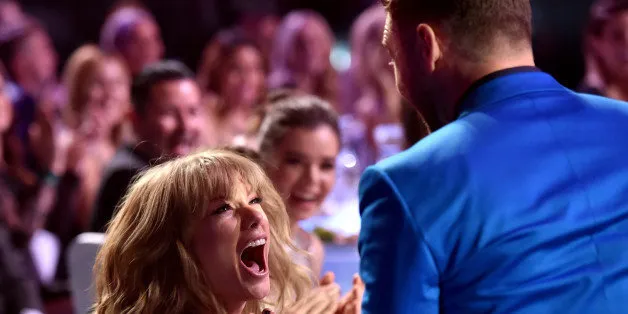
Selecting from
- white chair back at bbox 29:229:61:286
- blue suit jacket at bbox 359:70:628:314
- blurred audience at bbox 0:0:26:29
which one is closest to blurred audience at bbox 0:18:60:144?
blurred audience at bbox 0:0:26:29

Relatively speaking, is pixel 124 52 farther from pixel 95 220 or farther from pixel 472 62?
pixel 472 62

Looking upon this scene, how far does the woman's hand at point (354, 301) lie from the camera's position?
212 centimetres

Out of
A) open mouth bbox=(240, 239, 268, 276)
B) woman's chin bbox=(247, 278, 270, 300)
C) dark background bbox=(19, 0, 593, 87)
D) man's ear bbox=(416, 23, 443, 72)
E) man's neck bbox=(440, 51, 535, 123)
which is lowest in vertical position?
dark background bbox=(19, 0, 593, 87)

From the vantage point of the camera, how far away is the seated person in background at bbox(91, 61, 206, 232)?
12.5 ft

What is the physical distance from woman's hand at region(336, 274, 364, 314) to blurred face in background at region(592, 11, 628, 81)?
2681 mm

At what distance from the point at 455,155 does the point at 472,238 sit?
0.42ft

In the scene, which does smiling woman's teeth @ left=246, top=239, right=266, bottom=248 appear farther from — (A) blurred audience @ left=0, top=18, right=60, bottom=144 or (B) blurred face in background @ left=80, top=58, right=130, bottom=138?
(A) blurred audience @ left=0, top=18, right=60, bottom=144

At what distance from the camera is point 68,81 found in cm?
547

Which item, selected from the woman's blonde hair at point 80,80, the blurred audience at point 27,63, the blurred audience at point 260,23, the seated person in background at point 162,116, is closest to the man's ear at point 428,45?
the seated person in background at point 162,116

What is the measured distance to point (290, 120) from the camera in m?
3.26

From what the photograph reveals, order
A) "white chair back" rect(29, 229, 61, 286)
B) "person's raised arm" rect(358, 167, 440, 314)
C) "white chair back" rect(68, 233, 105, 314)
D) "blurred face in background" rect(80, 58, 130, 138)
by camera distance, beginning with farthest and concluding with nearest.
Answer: "blurred face in background" rect(80, 58, 130, 138), "white chair back" rect(29, 229, 61, 286), "white chair back" rect(68, 233, 105, 314), "person's raised arm" rect(358, 167, 440, 314)

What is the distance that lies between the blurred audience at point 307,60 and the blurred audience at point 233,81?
0.13 meters

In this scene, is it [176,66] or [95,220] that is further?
[176,66]

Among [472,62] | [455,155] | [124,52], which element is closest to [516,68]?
[472,62]
